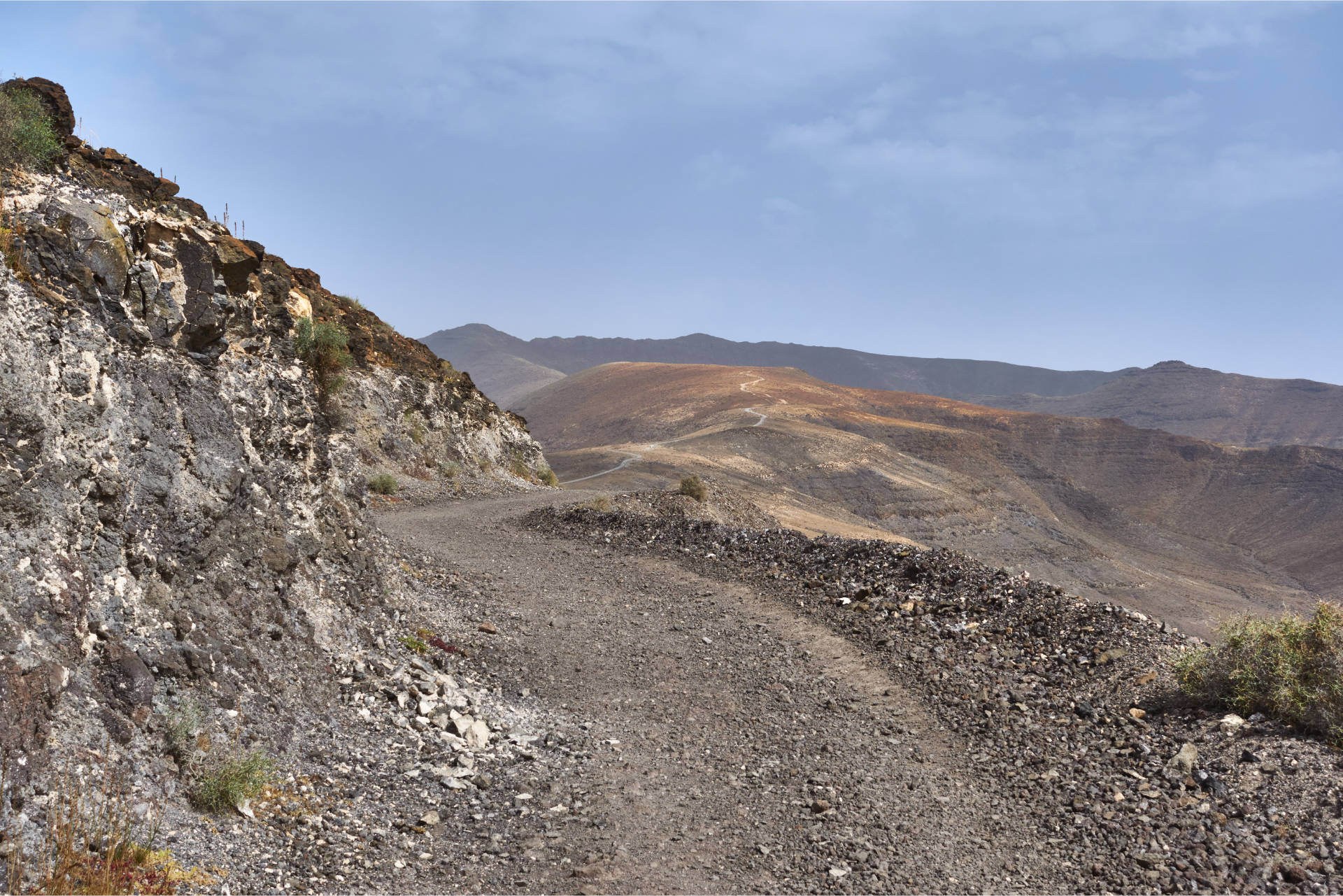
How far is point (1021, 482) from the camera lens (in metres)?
69.5

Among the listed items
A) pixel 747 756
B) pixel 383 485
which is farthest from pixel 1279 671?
pixel 383 485

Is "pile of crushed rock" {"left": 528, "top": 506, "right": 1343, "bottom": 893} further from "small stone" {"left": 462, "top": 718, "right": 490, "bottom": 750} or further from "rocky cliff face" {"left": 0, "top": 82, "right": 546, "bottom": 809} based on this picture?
"rocky cliff face" {"left": 0, "top": 82, "right": 546, "bottom": 809}

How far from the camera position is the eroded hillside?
161 feet

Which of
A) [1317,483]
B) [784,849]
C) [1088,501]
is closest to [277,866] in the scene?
[784,849]

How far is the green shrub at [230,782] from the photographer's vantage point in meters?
4.36

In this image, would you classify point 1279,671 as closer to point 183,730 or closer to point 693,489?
point 183,730

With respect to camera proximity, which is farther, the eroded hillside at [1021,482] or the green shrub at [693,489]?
the eroded hillside at [1021,482]

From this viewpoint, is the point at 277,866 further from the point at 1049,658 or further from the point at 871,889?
the point at 1049,658

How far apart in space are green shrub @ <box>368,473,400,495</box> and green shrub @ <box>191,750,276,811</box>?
1496cm

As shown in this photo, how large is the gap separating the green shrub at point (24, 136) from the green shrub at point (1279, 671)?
9.88 metres

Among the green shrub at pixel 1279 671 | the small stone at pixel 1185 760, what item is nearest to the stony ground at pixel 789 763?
the small stone at pixel 1185 760

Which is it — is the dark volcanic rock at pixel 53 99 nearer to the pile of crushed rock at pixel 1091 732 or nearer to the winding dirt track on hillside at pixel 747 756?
the winding dirt track on hillside at pixel 747 756

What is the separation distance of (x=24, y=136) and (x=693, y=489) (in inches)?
706

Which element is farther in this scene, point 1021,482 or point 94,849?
point 1021,482
